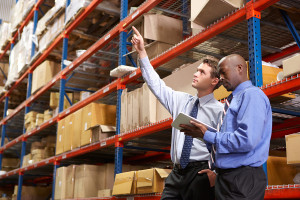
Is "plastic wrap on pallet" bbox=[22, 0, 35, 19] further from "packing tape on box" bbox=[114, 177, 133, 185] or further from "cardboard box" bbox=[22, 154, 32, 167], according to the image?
"packing tape on box" bbox=[114, 177, 133, 185]

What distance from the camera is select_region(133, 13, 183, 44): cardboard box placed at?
14.0 feet

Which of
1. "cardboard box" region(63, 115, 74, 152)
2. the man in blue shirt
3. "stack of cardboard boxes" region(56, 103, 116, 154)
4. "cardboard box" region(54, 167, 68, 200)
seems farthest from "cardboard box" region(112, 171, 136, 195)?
the man in blue shirt

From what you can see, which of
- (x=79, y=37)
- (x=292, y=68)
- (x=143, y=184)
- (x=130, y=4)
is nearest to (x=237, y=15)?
(x=292, y=68)

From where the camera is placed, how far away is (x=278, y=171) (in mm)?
2930

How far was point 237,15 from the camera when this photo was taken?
3061 millimetres

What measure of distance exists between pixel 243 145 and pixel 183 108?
1.00m

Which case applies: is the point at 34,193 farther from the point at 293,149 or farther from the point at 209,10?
the point at 293,149

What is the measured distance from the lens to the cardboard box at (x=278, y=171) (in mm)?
2898

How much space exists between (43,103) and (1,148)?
1775mm

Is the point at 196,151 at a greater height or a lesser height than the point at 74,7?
lesser

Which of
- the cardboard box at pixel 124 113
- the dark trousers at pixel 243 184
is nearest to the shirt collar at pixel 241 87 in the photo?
the dark trousers at pixel 243 184

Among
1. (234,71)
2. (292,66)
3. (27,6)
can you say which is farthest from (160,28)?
(27,6)

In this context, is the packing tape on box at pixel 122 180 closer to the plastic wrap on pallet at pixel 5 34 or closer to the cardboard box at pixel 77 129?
the cardboard box at pixel 77 129

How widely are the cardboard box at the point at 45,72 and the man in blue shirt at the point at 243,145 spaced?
6034mm
